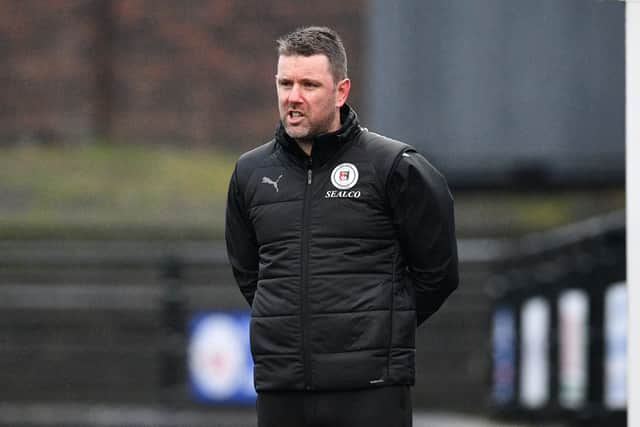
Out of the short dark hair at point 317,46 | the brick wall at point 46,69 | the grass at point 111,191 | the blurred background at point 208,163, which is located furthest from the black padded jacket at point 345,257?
the brick wall at point 46,69

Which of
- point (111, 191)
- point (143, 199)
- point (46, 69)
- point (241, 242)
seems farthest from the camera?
point (46, 69)

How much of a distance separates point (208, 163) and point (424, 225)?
10.7m

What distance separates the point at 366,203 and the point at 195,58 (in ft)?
36.3

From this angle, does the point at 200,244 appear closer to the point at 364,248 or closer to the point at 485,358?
the point at 485,358

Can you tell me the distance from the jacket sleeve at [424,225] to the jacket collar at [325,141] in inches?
6.2

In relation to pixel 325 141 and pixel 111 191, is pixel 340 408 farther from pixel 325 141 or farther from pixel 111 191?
pixel 111 191

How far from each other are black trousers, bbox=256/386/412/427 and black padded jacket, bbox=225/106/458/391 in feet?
Result: 0.10

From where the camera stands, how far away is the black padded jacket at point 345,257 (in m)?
4.21

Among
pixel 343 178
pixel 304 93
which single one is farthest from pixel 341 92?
pixel 343 178

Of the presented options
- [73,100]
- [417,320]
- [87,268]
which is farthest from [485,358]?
[417,320]

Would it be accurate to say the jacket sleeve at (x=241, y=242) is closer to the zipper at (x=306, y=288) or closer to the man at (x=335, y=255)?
the man at (x=335, y=255)

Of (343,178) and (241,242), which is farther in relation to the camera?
(241,242)

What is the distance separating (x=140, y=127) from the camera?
50.1 feet

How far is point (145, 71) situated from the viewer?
15.2 metres
